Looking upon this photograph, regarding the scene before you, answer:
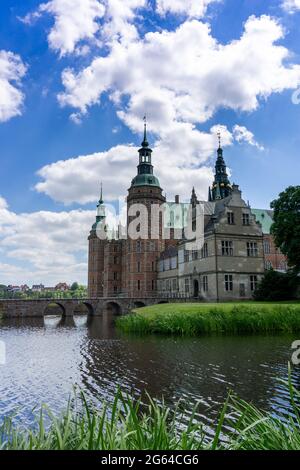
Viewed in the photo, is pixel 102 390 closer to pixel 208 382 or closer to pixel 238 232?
pixel 208 382

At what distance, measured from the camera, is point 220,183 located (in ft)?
262

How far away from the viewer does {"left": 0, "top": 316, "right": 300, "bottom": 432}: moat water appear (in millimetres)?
10930

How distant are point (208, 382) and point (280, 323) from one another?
1473cm

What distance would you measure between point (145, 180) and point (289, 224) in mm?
32377

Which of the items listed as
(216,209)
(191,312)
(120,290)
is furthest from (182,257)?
(120,290)

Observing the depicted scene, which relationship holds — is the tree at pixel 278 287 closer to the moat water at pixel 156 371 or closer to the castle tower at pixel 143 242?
the moat water at pixel 156 371

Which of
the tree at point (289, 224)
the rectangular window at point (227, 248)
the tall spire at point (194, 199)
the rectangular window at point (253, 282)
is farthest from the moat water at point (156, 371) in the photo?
the tall spire at point (194, 199)

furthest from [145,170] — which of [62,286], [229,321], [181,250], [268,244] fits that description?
[62,286]

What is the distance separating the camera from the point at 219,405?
10.1m

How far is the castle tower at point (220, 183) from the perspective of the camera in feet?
259

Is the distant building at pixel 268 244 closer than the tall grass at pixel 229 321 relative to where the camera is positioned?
No

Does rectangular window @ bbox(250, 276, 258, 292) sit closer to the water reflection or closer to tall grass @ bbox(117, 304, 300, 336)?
tall grass @ bbox(117, 304, 300, 336)

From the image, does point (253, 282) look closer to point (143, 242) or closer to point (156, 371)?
point (143, 242)
